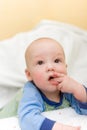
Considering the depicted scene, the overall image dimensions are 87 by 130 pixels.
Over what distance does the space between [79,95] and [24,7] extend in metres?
0.75

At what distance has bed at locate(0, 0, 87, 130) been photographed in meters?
0.97

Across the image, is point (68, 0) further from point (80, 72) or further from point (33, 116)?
point (33, 116)

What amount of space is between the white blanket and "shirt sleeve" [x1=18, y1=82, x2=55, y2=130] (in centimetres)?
3

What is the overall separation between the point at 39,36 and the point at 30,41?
55mm

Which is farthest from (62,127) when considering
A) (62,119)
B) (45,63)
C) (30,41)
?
(30,41)

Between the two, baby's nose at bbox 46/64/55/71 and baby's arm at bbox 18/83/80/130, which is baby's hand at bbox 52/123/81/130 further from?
baby's nose at bbox 46/64/55/71

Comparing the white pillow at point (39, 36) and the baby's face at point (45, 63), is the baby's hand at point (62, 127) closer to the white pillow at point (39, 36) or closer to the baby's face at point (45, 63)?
the baby's face at point (45, 63)

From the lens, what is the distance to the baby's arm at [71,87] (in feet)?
3.07

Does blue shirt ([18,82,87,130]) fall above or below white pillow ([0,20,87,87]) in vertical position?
below

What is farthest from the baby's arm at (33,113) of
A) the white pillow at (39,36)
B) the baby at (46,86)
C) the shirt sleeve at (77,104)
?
the white pillow at (39,36)

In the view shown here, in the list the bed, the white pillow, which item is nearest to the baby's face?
the bed

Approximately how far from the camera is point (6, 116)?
3.42ft

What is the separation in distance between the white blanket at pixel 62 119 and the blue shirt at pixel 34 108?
0.07 feet

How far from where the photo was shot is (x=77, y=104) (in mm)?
981
